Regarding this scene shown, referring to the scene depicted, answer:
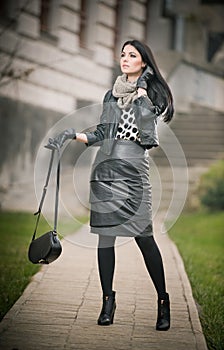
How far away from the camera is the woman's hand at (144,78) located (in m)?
3.87

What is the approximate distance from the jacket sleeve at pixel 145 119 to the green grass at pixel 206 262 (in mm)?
1156

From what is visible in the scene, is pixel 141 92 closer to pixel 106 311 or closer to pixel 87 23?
pixel 106 311

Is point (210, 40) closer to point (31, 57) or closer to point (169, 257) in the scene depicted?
point (31, 57)

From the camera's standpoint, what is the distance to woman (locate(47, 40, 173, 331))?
3.83 m

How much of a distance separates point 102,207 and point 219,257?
11.2 ft

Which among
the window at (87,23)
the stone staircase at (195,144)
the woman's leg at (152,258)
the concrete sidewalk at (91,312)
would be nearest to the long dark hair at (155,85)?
the woman's leg at (152,258)

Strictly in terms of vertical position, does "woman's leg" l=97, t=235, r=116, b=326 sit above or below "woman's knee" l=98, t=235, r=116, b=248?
below

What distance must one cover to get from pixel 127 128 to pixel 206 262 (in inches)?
116

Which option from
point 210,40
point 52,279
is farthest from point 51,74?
point 210,40

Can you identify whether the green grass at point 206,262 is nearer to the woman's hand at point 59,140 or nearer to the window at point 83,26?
the woman's hand at point 59,140

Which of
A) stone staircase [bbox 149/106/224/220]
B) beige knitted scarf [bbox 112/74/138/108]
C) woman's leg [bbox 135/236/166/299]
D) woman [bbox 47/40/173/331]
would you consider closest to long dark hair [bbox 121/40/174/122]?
woman [bbox 47/40/173/331]

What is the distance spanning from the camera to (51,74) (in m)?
9.76

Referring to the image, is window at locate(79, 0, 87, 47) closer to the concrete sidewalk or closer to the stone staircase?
the stone staircase

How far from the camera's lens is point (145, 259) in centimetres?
386
